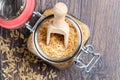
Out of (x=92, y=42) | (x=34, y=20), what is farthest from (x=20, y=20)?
(x=92, y=42)

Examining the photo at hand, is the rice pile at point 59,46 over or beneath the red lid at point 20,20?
beneath

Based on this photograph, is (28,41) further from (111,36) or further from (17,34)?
(111,36)

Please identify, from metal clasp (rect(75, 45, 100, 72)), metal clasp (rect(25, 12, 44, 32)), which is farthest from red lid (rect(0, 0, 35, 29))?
metal clasp (rect(75, 45, 100, 72))

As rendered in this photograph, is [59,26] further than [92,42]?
No

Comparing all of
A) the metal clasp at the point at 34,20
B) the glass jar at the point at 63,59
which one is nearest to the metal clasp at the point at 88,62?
the glass jar at the point at 63,59

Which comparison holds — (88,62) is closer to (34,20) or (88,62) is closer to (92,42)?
(92,42)

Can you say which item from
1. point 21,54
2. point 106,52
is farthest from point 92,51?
point 21,54

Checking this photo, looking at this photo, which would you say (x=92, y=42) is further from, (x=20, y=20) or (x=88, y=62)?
(x=20, y=20)

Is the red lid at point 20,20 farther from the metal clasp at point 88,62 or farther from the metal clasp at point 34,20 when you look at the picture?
the metal clasp at point 88,62
